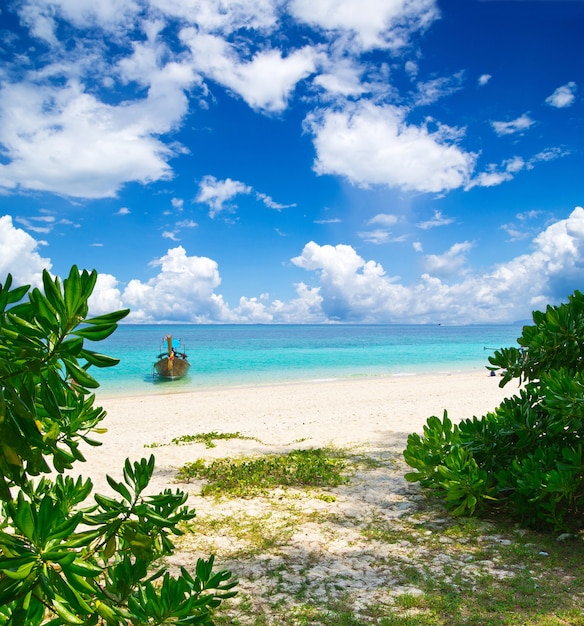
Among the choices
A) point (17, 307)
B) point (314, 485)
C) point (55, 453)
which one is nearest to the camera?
point (17, 307)

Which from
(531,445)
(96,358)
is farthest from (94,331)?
(531,445)

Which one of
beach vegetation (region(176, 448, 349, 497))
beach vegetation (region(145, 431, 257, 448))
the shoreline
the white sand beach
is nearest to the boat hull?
the shoreline

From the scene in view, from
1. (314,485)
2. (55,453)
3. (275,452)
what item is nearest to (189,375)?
(275,452)

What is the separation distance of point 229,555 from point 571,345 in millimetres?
3891

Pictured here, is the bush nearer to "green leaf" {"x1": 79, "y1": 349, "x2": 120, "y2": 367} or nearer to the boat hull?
"green leaf" {"x1": 79, "y1": 349, "x2": 120, "y2": 367}

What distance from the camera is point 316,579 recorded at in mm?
4125

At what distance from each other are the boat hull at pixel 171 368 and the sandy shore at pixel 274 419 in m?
10.0

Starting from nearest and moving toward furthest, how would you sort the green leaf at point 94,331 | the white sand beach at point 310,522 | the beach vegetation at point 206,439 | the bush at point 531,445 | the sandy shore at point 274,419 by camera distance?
1. the green leaf at point 94,331
2. the white sand beach at point 310,522
3. the bush at point 531,445
4. the sandy shore at point 274,419
5. the beach vegetation at point 206,439

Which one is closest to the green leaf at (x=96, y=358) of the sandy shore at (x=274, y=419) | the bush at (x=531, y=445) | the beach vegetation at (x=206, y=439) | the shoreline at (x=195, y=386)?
the bush at (x=531, y=445)

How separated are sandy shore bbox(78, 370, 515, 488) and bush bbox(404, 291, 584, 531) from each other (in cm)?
402

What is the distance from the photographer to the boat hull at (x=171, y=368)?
30641 millimetres

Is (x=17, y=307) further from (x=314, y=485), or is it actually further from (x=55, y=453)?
(x=314, y=485)

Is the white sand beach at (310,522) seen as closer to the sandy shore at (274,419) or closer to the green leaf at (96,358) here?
the sandy shore at (274,419)

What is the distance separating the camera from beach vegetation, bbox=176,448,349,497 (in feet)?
22.1
